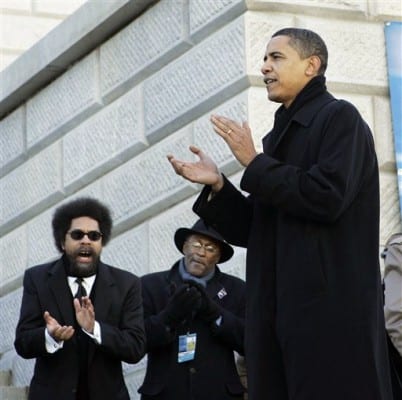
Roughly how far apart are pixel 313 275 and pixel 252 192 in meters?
0.40

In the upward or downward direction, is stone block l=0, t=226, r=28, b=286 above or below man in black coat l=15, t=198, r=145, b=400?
above

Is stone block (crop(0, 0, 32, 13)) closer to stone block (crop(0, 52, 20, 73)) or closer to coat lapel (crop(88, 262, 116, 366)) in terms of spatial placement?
stone block (crop(0, 52, 20, 73))

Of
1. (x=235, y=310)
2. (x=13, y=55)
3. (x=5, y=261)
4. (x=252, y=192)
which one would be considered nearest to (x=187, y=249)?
(x=235, y=310)

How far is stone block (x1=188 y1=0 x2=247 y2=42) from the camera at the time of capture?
1004cm

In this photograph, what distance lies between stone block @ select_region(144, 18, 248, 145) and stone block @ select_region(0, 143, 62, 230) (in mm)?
1552

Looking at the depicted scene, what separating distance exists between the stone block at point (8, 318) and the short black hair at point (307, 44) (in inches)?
273

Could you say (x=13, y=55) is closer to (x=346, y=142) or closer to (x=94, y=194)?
(x=94, y=194)

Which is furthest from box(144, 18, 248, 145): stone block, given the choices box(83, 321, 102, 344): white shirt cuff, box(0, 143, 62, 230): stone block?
box(83, 321, 102, 344): white shirt cuff

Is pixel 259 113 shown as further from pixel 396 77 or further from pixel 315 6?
pixel 396 77

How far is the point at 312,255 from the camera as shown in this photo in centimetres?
557

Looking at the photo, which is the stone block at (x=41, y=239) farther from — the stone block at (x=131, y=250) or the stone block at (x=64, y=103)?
the stone block at (x=131, y=250)

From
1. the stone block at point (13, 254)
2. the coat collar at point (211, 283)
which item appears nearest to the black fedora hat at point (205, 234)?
the coat collar at point (211, 283)

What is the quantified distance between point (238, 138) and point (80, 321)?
2.50 metres

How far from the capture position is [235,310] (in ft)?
28.5
